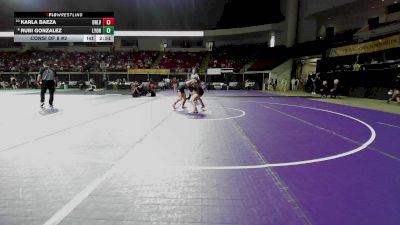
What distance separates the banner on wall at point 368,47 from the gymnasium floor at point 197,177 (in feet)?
49.4

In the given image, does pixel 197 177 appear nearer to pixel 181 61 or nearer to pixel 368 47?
pixel 368 47

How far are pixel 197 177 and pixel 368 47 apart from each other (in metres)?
22.1

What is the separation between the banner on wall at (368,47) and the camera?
1888 cm

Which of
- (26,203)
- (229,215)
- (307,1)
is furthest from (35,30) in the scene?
(307,1)

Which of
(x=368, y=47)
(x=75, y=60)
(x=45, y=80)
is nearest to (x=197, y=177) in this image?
(x=45, y=80)

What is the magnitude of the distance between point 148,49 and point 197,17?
976cm

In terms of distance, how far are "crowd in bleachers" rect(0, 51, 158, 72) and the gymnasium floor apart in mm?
36809

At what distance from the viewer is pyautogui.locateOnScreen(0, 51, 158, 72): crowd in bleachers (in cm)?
4153

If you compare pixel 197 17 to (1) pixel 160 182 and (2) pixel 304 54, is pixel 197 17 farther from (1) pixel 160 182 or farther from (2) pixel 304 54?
(1) pixel 160 182

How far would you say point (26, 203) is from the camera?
9.83 ft

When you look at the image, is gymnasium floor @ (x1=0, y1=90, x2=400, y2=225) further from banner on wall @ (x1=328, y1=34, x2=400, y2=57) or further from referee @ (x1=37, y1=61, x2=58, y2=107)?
banner on wall @ (x1=328, y1=34, x2=400, y2=57)
